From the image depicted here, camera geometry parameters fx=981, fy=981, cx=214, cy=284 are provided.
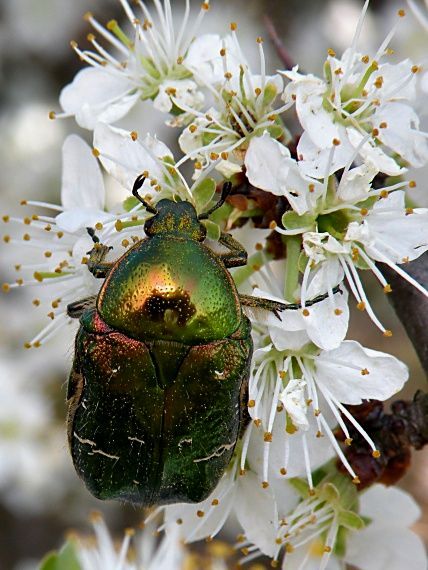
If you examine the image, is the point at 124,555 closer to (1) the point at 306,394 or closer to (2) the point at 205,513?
(2) the point at 205,513

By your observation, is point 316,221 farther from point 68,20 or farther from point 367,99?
point 68,20

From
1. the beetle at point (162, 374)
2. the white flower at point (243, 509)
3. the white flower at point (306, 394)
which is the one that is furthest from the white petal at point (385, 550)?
the beetle at point (162, 374)

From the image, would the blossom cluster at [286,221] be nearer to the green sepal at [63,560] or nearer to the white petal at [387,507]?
the white petal at [387,507]

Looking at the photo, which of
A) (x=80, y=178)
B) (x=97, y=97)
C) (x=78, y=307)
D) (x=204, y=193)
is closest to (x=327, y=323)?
(x=204, y=193)

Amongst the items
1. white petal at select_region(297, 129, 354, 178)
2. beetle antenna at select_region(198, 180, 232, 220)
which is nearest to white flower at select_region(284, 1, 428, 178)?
white petal at select_region(297, 129, 354, 178)

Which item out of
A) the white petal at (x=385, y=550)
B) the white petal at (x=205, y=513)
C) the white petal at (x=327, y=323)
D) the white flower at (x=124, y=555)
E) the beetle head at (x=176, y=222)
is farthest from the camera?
the white flower at (x=124, y=555)

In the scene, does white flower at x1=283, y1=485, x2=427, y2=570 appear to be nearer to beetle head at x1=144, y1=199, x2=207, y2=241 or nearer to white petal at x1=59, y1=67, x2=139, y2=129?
beetle head at x1=144, y1=199, x2=207, y2=241
